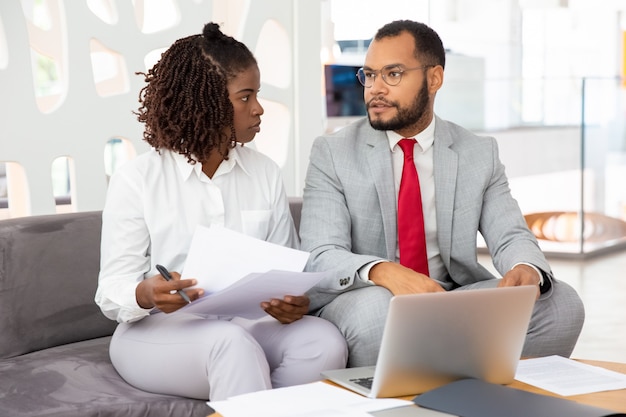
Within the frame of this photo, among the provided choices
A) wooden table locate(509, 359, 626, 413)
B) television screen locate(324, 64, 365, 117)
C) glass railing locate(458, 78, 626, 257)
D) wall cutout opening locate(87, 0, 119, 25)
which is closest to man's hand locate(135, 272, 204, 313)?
wooden table locate(509, 359, 626, 413)

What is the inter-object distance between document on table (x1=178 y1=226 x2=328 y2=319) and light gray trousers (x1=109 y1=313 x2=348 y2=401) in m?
0.09

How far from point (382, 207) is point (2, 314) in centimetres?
102

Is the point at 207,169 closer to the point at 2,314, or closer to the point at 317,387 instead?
the point at 2,314

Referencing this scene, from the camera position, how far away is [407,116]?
8.38 feet

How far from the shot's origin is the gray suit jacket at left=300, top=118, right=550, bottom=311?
248 centimetres

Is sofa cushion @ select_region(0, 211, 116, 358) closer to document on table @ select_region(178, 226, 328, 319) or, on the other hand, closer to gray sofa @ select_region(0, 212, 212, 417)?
gray sofa @ select_region(0, 212, 212, 417)

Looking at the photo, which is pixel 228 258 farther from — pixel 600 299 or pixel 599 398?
pixel 600 299

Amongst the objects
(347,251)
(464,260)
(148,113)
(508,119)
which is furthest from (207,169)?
(508,119)

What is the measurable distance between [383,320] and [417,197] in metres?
0.44

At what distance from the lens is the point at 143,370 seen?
6.71 feet

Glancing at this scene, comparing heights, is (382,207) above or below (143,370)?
above

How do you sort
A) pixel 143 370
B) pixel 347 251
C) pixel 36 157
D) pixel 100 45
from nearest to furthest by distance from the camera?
pixel 143 370 → pixel 347 251 → pixel 36 157 → pixel 100 45

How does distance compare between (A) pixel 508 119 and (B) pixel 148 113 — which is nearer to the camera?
(B) pixel 148 113

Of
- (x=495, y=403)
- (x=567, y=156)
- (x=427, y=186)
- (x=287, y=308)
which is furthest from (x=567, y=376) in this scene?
(x=567, y=156)
